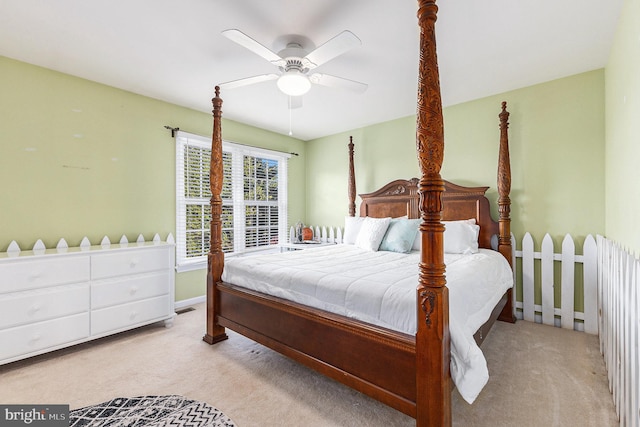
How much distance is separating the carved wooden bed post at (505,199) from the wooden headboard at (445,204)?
0.13 metres

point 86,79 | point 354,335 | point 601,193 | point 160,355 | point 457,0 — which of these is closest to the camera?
point 354,335

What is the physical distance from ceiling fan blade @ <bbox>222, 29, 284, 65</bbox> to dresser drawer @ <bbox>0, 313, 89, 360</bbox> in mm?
2652

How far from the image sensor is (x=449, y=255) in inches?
117

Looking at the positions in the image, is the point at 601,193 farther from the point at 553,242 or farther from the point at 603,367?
the point at 603,367

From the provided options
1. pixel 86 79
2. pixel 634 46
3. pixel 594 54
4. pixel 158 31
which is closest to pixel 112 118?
pixel 86 79

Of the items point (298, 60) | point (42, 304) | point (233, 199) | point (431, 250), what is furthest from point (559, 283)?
point (42, 304)

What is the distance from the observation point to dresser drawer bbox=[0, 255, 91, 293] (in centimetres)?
228

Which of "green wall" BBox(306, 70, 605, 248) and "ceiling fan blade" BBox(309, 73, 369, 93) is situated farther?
"green wall" BBox(306, 70, 605, 248)

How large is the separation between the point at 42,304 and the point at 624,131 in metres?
4.61

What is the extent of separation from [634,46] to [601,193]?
1616 millimetres

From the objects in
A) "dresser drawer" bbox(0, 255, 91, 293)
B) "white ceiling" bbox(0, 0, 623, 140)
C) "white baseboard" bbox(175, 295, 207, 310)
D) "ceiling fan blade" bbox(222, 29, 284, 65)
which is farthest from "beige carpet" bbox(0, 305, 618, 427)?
"white ceiling" bbox(0, 0, 623, 140)

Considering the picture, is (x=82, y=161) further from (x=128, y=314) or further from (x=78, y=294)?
(x=128, y=314)

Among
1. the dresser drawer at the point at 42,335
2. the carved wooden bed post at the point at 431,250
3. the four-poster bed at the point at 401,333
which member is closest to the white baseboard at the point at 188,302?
the dresser drawer at the point at 42,335

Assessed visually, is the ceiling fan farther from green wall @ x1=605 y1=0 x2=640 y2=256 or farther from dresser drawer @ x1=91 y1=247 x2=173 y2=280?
dresser drawer @ x1=91 y1=247 x2=173 y2=280
